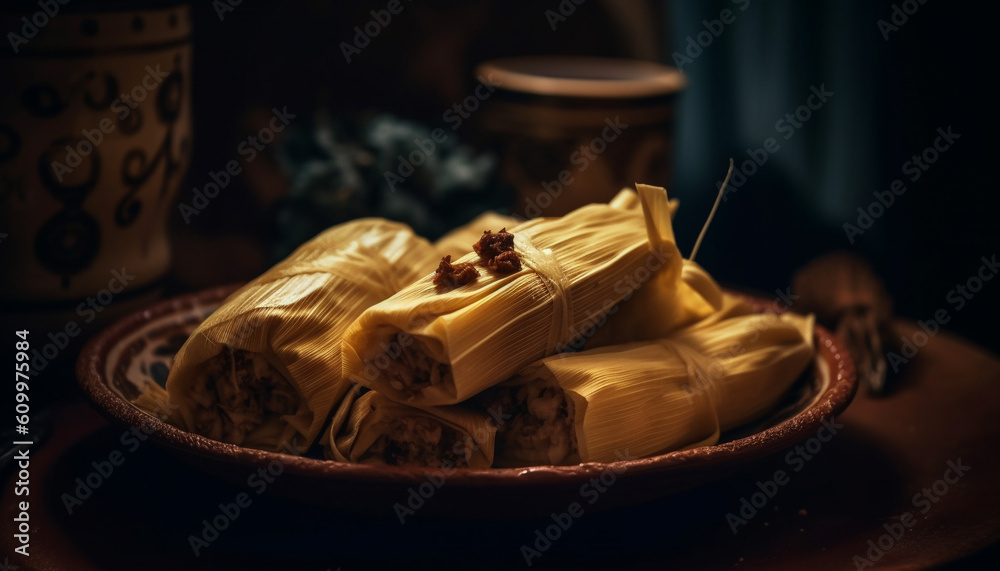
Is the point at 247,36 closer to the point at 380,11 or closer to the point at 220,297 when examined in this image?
the point at 380,11

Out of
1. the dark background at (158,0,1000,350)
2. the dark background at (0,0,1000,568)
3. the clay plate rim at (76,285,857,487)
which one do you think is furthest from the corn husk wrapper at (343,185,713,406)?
the dark background at (158,0,1000,350)

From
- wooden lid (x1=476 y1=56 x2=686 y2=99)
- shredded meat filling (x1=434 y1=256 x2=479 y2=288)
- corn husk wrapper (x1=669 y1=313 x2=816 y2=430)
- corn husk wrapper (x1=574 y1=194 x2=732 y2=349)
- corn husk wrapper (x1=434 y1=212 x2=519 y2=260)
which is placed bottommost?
corn husk wrapper (x1=669 y1=313 x2=816 y2=430)

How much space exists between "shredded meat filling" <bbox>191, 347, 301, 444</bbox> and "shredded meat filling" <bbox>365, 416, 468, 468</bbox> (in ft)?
0.49

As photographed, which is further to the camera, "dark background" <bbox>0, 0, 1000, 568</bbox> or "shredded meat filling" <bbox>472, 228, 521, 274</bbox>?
"dark background" <bbox>0, 0, 1000, 568</bbox>

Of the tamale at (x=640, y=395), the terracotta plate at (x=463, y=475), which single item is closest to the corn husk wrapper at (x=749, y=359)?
the tamale at (x=640, y=395)

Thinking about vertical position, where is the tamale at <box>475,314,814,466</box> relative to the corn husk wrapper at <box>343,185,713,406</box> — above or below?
below

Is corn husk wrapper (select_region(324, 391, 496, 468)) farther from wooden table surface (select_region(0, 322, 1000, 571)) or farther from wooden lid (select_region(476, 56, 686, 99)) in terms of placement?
wooden lid (select_region(476, 56, 686, 99))

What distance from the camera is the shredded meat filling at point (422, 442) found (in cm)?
107

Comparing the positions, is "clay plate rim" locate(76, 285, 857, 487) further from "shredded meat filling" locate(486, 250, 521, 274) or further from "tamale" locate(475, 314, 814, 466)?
"shredded meat filling" locate(486, 250, 521, 274)

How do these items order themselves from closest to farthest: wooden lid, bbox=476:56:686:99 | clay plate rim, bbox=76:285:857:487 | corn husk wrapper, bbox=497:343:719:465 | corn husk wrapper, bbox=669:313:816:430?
1. clay plate rim, bbox=76:285:857:487
2. corn husk wrapper, bbox=497:343:719:465
3. corn husk wrapper, bbox=669:313:816:430
4. wooden lid, bbox=476:56:686:99

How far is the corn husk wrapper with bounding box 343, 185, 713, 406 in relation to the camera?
1048mm

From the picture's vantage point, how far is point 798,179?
2.18 meters

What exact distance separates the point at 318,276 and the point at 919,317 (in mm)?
1511

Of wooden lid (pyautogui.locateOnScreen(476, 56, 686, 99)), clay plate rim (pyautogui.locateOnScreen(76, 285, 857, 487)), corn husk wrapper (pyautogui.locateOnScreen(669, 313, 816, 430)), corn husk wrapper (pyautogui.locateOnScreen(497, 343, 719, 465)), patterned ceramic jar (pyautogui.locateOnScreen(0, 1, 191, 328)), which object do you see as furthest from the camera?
wooden lid (pyautogui.locateOnScreen(476, 56, 686, 99))
